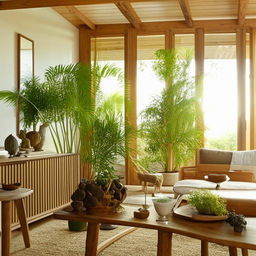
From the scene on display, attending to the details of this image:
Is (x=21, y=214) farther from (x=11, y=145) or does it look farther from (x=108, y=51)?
(x=108, y=51)

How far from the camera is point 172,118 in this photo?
24.7 ft

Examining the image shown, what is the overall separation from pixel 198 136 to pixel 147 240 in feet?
12.2

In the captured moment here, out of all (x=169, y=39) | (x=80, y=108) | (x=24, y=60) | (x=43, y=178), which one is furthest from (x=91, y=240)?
(x=169, y=39)

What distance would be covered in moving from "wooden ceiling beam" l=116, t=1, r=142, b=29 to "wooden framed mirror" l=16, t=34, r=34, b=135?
1619 millimetres

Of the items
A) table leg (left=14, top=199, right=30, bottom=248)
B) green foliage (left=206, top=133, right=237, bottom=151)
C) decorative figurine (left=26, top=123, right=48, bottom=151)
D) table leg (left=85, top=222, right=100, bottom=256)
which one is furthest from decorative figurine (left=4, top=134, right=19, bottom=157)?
green foliage (left=206, top=133, right=237, bottom=151)

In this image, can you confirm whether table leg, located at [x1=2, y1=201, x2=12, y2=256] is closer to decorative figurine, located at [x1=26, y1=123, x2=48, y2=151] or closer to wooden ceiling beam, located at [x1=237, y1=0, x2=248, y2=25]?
decorative figurine, located at [x1=26, y1=123, x2=48, y2=151]

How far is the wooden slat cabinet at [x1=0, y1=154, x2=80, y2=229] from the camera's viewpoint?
429 cm

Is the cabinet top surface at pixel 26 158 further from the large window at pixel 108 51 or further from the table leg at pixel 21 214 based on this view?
the large window at pixel 108 51

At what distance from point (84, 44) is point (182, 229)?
6.64 m

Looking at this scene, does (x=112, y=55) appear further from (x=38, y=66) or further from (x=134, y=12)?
(x=38, y=66)

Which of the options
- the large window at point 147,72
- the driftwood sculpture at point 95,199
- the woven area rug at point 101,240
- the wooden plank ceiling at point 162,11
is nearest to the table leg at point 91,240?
the driftwood sculpture at point 95,199

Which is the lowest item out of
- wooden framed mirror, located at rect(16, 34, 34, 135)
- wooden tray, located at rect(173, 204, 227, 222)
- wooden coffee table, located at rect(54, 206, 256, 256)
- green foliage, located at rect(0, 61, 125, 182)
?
wooden coffee table, located at rect(54, 206, 256, 256)

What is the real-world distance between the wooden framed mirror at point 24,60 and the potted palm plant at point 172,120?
7.49 feet

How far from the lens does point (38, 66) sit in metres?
6.66
